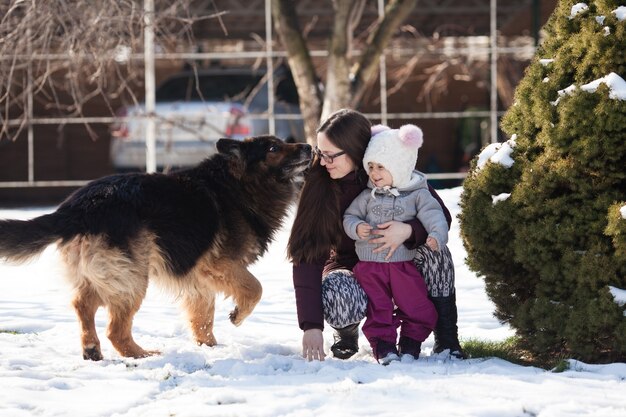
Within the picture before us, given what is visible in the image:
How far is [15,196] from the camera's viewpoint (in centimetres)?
1908

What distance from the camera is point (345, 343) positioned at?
4551mm

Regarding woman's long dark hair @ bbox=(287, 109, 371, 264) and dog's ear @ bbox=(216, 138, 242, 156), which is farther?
dog's ear @ bbox=(216, 138, 242, 156)

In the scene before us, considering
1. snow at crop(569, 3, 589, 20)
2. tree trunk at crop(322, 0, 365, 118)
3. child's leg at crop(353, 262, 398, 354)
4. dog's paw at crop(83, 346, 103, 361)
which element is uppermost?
tree trunk at crop(322, 0, 365, 118)

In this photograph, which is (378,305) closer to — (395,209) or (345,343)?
(345,343)

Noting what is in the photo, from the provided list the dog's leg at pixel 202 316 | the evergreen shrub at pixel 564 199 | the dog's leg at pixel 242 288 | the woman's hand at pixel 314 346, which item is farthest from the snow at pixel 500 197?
the dog's leg at pixel 202 316

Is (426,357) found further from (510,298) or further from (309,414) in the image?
(309,414)

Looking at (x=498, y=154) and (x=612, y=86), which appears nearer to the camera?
(x=612, y=86)

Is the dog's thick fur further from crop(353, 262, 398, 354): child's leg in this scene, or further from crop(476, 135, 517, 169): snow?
crop(476, 135, 517, 169): snow

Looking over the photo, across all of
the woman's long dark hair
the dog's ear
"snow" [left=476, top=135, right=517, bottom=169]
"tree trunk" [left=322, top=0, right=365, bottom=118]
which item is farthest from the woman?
"tree trunk" [left=322, top=0, right=365, bottom=118]

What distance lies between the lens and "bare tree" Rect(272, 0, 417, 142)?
10570 mm

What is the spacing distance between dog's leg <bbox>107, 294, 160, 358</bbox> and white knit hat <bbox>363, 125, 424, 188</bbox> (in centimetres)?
151

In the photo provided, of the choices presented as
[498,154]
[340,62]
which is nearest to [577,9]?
[498,154]

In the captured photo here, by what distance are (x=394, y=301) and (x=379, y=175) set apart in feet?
2.13

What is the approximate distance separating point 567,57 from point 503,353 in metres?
1.50
